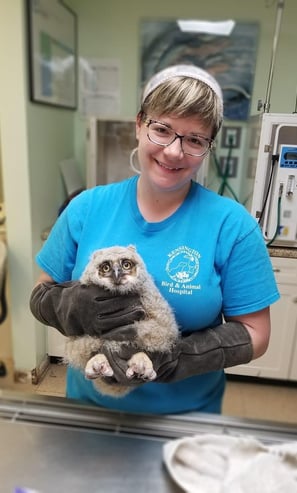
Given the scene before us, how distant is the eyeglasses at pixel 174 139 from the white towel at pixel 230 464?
47cm

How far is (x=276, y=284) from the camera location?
66 centimetres

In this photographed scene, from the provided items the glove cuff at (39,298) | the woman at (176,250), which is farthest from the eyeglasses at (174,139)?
the glove cuff at (39,298)

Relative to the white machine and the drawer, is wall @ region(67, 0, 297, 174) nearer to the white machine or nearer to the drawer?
the white machine

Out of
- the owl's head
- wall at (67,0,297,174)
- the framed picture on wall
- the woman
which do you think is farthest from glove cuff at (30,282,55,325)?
the framed picture on wall

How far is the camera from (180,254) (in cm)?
63

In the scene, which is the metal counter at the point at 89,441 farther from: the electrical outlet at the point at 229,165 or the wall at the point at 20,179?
the electrical outlet at the point at 229,165

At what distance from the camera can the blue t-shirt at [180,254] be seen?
2.06 ft

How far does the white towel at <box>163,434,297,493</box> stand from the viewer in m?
0.50

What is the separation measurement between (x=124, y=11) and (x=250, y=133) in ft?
2.06

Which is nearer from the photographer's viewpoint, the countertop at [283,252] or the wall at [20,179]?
the countertop at [283,252]

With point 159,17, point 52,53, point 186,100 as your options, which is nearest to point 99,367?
point 186,100

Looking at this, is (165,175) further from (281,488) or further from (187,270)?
(281,488)

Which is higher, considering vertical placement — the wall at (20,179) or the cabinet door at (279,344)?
the wall at (20,179)

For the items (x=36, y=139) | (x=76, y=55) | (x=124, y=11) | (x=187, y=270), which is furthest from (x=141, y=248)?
(x=76, y=55)
